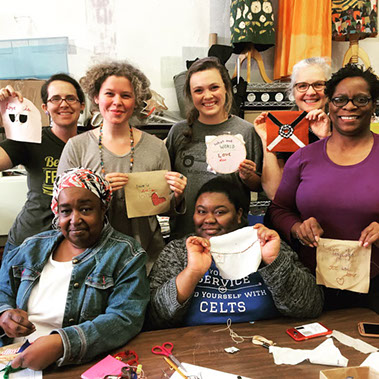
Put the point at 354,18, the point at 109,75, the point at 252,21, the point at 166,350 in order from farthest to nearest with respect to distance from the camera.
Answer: the point at 354,18 < the point at 252,21 < the point at 109,75 < the point at 166,350

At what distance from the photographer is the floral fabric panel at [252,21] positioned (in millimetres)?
3502

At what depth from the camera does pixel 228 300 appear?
1440 millimetres

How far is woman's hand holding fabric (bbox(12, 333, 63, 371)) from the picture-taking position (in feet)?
3.62

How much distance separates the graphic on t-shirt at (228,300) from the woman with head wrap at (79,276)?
0.21 m

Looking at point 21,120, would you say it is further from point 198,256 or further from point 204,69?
point 198,256

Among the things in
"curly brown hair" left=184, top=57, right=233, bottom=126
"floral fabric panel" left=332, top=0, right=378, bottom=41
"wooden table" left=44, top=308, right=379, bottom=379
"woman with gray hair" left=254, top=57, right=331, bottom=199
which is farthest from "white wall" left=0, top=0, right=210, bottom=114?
"wooden table" left=44, top=308, right=379, bottom=379

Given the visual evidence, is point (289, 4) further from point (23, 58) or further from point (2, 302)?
point (2, 302)

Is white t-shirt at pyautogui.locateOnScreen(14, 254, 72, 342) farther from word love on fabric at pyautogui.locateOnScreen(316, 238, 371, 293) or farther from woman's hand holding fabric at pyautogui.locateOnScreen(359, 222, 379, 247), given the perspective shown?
woman's hand holding fabric at pyautogui.locateOnScreen(359, 222, 379, 247)

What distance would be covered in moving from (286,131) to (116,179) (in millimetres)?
919

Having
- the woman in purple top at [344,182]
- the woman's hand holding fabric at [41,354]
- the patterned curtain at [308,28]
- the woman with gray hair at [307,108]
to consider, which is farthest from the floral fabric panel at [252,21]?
the woman's hand holding fabric at [41,354]

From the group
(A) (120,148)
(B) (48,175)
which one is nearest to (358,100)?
(A) (120,148)

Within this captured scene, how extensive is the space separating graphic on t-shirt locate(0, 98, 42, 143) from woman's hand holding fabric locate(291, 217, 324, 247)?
135cm

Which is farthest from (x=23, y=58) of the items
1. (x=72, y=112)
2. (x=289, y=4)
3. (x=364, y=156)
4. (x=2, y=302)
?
(x=364, y=156)

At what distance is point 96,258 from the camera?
1388mm
